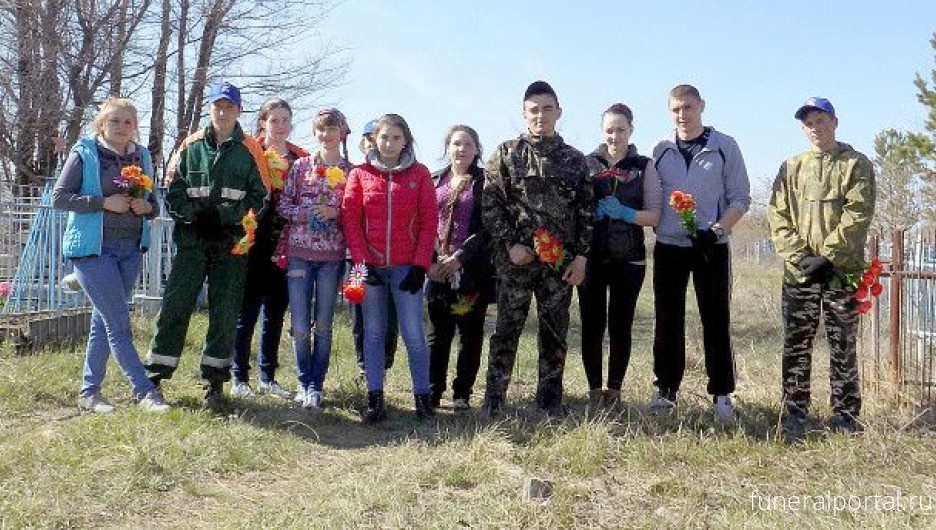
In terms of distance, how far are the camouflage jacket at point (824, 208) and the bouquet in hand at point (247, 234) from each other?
127 inches

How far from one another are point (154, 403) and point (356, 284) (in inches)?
55.4

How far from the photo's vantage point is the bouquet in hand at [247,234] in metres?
4.88

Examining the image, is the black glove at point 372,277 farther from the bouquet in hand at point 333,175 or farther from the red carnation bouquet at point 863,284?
the red carnation bouquet at point 863,284

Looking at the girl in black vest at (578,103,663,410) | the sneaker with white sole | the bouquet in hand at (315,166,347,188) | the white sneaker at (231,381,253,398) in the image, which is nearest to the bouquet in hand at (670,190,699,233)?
the girl in black vest at (578,103,663,410)

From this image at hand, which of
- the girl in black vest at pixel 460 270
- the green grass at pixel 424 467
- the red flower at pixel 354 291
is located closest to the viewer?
the green grass at pixel 424 467

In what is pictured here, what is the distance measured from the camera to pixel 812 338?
15.6ft

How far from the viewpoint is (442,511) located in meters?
3.31

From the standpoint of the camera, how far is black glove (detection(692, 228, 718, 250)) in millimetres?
4867

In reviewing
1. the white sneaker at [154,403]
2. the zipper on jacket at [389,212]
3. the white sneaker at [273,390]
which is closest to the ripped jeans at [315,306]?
the white sneaker at [273,390]

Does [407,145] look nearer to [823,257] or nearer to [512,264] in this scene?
[512,264]

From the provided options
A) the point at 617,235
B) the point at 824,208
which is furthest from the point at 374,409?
the point at 824,208

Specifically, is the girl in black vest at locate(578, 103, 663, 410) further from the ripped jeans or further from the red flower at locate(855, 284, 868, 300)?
the ripped jeans

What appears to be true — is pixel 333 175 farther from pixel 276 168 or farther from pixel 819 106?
pixel 819 106

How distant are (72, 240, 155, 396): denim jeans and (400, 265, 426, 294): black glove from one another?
1705 mm
